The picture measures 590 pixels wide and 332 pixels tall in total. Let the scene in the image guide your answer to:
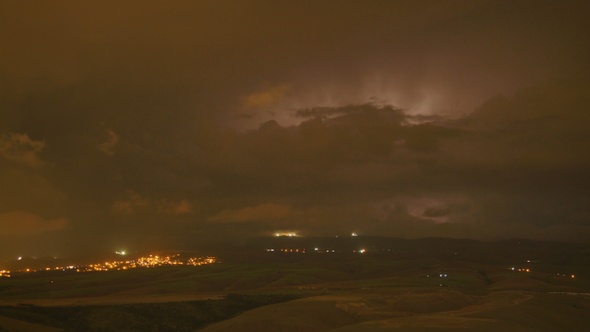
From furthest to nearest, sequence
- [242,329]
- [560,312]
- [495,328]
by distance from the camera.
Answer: [560,312] < [242,329] < [495,328]

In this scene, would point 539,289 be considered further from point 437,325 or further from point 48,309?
point 48,309

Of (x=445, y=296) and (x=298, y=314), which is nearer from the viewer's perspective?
(x=298, y=314)

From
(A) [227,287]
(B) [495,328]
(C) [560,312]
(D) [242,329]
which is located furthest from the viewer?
(A) [227,287]

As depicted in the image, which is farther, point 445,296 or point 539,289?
point 539,289

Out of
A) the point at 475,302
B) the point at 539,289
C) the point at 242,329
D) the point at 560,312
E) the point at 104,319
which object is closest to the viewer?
the point at 242,329

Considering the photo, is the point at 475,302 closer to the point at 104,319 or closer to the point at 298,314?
the point at 298,314

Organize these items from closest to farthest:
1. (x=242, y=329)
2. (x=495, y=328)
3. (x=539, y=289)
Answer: (x=495, y=328) < (x=242, y=329) < (x=539, y=289)

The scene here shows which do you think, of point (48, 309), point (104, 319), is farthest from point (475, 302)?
point (48, 309)

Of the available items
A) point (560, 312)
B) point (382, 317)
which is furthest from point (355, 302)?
point (560, 312)
